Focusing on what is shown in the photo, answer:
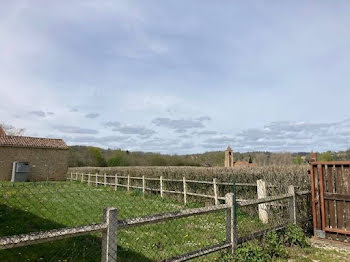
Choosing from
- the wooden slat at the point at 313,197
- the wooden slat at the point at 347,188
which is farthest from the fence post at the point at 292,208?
the wooden slat at the point at 347,188

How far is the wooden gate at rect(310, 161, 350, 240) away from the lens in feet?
20.4

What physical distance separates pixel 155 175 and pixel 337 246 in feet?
36.8

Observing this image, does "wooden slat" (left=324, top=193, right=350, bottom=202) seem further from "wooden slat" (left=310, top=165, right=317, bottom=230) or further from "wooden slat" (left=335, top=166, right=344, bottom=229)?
"wooden slat" (left=310, top=165, right=317, bottom=230)

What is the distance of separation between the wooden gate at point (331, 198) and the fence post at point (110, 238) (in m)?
5.42

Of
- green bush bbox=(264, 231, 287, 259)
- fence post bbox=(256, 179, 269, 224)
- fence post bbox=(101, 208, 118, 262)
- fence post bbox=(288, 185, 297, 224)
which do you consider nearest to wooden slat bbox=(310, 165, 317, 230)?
fence post bbox=(288, 185, 297, 224)

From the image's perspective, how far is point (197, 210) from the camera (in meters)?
4.17

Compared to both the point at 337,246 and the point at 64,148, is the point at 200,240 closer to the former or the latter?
the point at 337,246

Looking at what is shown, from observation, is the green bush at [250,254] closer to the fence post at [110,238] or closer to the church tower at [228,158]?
the fence post at [110,238]

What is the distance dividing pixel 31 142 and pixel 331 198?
3015cm

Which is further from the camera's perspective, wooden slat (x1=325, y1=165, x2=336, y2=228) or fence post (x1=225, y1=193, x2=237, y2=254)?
wooden slat (x1=325, y1=165, x2=336, y2=228)

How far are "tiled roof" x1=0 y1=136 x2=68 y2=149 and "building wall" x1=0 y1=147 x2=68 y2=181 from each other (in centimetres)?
44

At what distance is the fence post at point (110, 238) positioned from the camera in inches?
121

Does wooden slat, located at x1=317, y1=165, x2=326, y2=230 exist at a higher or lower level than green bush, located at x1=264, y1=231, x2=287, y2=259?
higher

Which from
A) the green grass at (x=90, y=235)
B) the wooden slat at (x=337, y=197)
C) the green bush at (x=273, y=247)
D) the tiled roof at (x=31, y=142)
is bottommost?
the green grass at (x=90, y=235)
